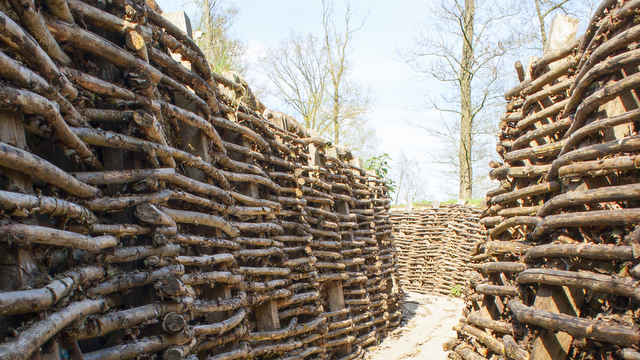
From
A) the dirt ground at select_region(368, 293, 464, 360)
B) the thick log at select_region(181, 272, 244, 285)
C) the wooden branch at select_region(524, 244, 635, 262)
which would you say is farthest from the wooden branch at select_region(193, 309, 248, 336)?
the dirt ground at select_region(368, 293, 464, 360)

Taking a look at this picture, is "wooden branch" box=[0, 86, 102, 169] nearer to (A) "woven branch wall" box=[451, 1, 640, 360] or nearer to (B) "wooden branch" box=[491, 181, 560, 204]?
(A) "woven branch wall" box=[451, 1, 640, 360]

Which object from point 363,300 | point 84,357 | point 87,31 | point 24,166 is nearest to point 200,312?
point 84,357

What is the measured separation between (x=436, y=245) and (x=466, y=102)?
6.35 metres

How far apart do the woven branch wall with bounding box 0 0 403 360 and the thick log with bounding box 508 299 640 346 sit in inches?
65.1

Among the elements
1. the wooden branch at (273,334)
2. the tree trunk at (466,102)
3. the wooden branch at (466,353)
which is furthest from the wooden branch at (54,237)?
the tree trunk at (466,102)

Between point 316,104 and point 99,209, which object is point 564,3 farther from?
point 99,209

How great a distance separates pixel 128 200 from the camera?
1847mm

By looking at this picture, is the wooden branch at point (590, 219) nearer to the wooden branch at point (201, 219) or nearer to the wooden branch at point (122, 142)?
the wooden branch at point (201, 219)

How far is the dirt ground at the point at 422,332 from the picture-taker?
4.95 metres

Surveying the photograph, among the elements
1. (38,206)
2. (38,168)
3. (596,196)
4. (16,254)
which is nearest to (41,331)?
(16,254)

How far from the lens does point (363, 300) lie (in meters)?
5.38

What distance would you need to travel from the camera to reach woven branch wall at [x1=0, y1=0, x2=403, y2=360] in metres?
1.31

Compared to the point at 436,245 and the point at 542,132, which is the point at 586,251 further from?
the point at 436,245

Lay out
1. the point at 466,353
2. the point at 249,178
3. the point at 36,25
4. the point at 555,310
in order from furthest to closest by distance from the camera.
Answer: the point at 249,178
the point at 466,353
the point at 555,310
the point at 36,25
